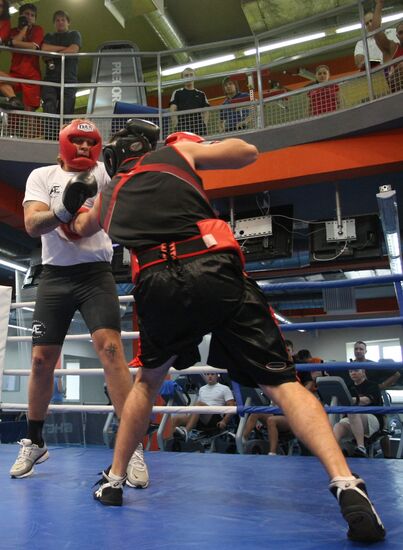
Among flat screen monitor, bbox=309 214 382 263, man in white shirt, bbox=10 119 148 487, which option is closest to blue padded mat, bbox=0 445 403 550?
man in white shirt, bbox=10 119 148 487

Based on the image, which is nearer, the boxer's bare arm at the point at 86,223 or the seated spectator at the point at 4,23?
the boxer's bare arm at the point at 86,223

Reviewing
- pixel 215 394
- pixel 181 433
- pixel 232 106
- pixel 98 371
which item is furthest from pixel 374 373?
pixel 98 371

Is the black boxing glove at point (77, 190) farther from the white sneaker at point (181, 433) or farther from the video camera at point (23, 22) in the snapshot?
the video camera at point (23, 22)

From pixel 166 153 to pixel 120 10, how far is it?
29.9 feet

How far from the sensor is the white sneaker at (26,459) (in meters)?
2.15

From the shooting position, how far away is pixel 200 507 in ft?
5.30

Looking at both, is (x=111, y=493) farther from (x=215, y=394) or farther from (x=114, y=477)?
(x=215, y=394)

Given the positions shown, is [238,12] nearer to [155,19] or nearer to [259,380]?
[155,19]

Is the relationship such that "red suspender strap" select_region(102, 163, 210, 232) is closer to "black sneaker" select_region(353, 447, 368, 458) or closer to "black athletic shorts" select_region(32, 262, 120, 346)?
"black athletic shorts" select_region(32, 262, 120, 346)

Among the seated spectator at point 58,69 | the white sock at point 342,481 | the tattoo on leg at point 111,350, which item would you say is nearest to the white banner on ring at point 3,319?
the tattoo on leg at point 111,350

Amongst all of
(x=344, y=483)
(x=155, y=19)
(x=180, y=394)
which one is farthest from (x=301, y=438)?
(x=155, y=19)

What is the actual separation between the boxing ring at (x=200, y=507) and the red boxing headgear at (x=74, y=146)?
4.18 ft

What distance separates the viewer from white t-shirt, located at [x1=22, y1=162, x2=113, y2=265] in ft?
7.03

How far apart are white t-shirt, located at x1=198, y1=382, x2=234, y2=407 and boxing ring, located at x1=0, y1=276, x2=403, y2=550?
3786mm
